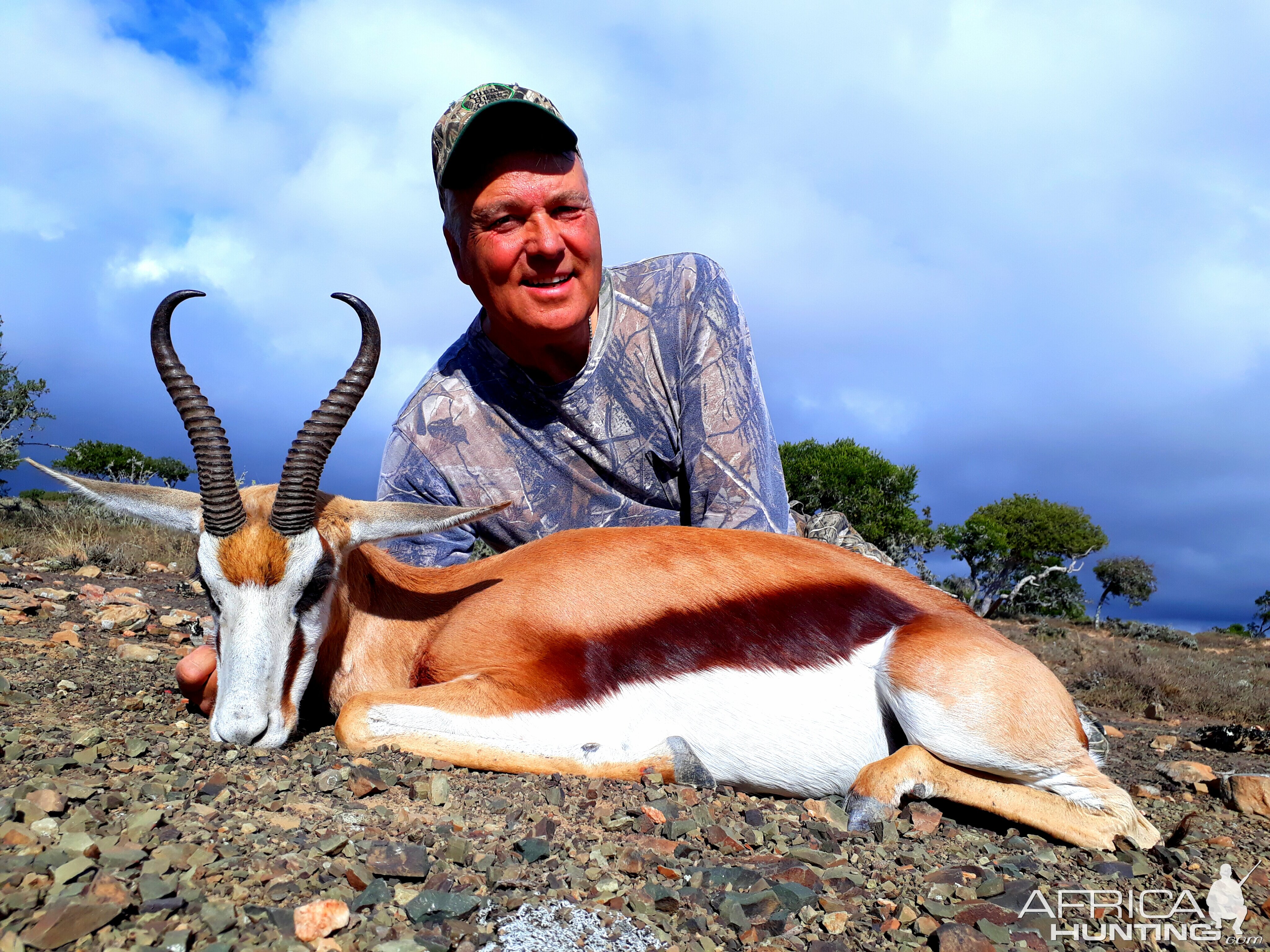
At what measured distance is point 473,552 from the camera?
583 inches

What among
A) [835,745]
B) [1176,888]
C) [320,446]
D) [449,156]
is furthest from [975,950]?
[449,156]

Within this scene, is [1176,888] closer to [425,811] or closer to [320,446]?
[425,811]

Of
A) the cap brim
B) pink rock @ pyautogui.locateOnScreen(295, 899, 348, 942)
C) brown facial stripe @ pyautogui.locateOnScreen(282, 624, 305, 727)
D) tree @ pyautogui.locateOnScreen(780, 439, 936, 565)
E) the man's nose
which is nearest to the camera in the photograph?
pink rock @ pyautogui.locateOnScreen(295, 899, 348, 942)

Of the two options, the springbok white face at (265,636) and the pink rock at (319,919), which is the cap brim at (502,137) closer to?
the springbok white face at (265,636)

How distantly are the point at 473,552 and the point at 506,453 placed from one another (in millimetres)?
9510

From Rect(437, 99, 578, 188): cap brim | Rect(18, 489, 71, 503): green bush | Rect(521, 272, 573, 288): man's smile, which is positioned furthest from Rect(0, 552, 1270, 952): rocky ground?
Rect(18, 489, 71, 503): green bush

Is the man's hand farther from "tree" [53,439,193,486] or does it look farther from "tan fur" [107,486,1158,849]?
"tree" [53,439,193,486]

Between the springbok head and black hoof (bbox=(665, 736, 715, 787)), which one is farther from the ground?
the springbok head

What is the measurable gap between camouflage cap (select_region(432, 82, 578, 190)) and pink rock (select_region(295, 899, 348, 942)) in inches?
162

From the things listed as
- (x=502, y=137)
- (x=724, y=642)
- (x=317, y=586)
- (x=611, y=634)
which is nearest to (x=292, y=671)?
(x=317, y=586)

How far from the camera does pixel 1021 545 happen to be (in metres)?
29.3

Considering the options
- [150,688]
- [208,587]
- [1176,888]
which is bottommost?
[150,688]

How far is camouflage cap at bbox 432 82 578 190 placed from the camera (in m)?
4.86

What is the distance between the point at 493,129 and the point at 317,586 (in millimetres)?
2901
